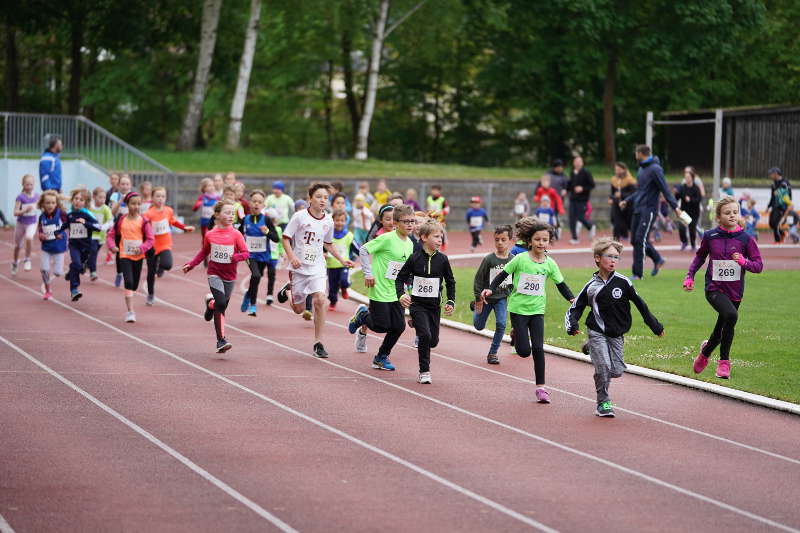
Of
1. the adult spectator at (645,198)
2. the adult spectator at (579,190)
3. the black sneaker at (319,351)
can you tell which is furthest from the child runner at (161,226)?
the adult spectator at (579,190)

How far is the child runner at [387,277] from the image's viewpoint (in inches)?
529

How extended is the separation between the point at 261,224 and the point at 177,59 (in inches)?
1287

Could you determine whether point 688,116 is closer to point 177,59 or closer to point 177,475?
point 177,59

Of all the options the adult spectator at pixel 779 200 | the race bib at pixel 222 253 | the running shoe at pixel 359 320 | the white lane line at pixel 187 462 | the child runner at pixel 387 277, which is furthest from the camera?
the adult spectator at pixel 779 200

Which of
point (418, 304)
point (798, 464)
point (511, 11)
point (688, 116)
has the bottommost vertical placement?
point (798, 464)

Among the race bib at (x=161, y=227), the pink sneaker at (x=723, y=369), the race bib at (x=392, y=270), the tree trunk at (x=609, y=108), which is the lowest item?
the pink sneaker at (x=723, y=369)

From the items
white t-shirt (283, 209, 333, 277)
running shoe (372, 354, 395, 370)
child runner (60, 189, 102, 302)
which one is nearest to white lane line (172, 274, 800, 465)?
running shoe (372, 354, 395, 370)

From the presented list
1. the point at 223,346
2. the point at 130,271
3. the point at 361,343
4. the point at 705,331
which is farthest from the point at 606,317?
the point at 130,271

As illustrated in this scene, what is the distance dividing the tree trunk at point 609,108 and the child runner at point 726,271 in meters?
36.0

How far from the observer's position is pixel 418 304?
1276 centimetres

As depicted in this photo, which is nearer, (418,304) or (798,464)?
(798,464)

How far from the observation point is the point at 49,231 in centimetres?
1962

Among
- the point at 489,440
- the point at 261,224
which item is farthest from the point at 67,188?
the point at 489,440

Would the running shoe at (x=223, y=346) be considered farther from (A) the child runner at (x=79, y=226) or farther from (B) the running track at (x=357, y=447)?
(A) the child runner at (x=79, y=226)
